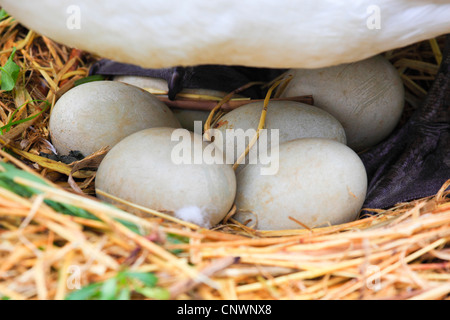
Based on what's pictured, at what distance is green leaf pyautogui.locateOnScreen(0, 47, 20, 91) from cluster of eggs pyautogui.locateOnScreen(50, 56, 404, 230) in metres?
0.19

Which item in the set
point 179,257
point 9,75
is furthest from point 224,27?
point 9,75

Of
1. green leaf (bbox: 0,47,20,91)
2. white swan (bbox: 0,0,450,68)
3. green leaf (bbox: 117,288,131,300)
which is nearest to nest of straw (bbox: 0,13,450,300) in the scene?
green leaf (bbox: 117,288,131,300)

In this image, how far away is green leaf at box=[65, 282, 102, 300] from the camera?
0.53 metres

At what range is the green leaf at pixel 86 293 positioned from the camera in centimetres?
53

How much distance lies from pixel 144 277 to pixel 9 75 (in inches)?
30.3

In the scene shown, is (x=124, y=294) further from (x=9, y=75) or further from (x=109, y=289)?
(x=9, y=75)

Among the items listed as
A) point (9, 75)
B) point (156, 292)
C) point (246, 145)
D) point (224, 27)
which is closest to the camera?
point (156, 292)

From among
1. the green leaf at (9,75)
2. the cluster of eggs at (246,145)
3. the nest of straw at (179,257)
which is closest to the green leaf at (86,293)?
the nest of straw at (179,257)

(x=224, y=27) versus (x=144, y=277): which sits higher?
(x=224, y=27)

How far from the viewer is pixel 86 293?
0.53m

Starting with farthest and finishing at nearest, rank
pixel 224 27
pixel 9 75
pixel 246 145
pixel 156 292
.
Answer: pixel 9 75, pixel 246 145, pixel 224 27, pixel 156 292
